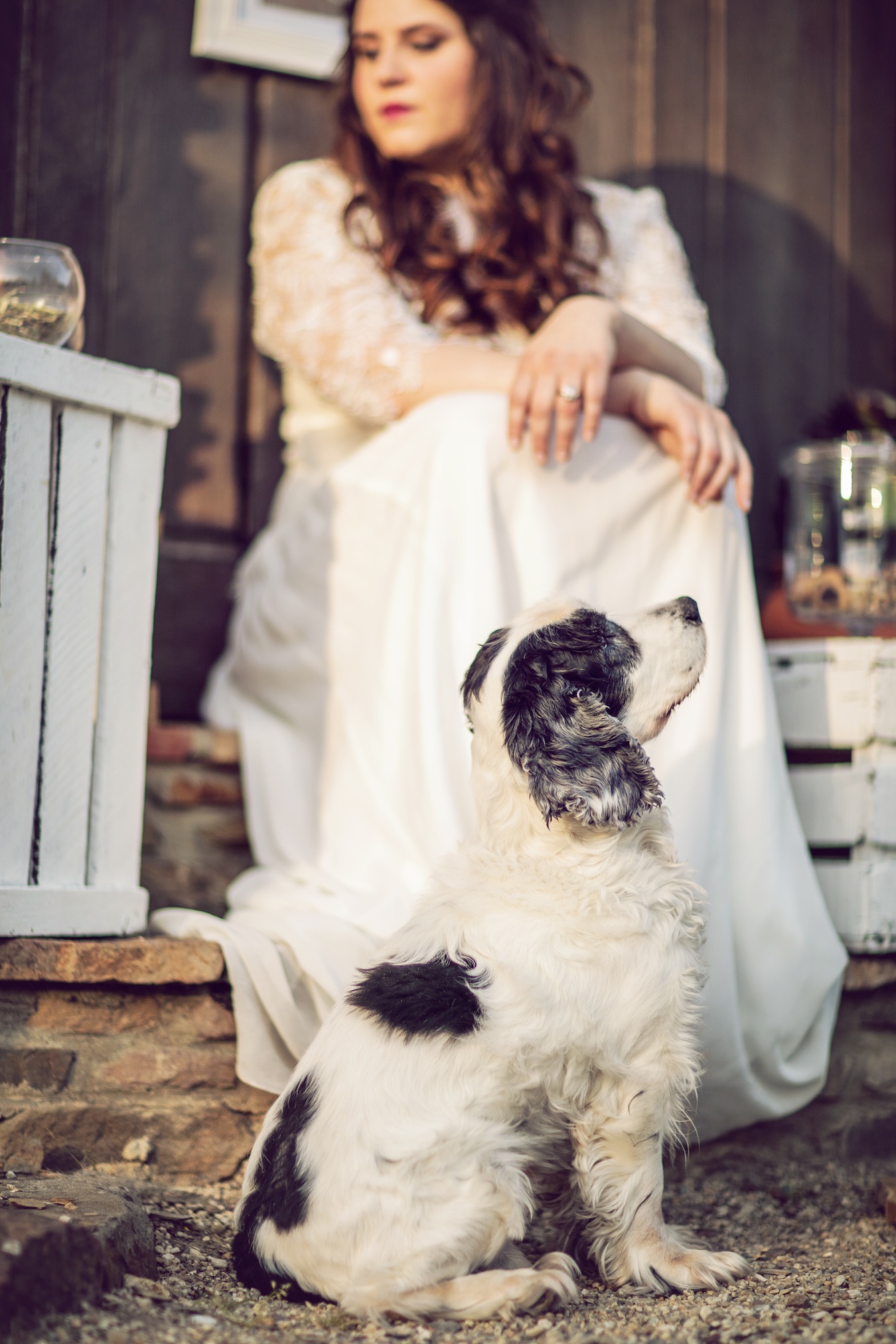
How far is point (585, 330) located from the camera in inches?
104

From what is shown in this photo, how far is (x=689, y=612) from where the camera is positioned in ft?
6.88

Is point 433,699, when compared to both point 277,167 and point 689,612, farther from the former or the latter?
point 277,167

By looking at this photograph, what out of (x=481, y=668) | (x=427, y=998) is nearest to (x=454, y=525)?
(x=481, y=668)

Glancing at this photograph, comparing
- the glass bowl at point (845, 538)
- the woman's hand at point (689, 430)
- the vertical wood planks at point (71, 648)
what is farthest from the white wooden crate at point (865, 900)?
the vertical wood planks at point (71, 648)

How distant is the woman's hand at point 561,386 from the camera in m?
2.57

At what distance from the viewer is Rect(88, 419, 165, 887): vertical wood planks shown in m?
2.37

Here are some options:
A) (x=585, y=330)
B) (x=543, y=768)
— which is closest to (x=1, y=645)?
(x=543, y=768)

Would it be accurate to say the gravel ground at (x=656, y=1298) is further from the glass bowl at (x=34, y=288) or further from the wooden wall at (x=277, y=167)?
the wooden wall at (x=277, y=167)

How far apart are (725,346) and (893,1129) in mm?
2775

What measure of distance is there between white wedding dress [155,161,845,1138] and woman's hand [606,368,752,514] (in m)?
0.05

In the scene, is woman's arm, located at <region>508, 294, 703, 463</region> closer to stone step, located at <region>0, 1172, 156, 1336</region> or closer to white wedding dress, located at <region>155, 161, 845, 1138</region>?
white wedding dress, located at <region>155, 161, 845, 1138</region>

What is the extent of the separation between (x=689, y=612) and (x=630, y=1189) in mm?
965

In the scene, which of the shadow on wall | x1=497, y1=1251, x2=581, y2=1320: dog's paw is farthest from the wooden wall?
x1=497, y1=1251, x2=581, y2=1320: dog's paw

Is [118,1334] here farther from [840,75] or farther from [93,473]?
[840,75]
